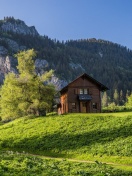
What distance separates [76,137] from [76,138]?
1.46 feet

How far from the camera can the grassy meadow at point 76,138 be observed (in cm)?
3656

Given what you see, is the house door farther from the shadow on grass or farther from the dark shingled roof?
the shadow on grass

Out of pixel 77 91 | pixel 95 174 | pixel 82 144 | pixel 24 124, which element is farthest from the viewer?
pixel 77 91

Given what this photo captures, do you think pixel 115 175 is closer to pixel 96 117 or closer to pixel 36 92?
pixel 96 117

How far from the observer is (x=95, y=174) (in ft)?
64.3

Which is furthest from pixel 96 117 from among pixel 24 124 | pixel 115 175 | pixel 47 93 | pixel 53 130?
pixel 115 175

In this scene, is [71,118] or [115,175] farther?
[71,118]

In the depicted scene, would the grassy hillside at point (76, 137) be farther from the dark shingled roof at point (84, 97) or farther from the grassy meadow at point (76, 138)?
the dark shingled roof at point (84, 97)

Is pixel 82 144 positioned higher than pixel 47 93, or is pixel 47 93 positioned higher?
pixel 47 93

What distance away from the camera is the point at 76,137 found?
1758 inches

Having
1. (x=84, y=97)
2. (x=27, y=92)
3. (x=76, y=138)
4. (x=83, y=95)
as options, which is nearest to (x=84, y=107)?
(x=84, y=97)

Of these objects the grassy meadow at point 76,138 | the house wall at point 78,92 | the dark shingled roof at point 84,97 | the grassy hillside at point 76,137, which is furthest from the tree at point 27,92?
the grassy hillside at point 76,137

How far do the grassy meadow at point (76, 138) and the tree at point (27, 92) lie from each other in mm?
11770

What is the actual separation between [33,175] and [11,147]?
29.7m
